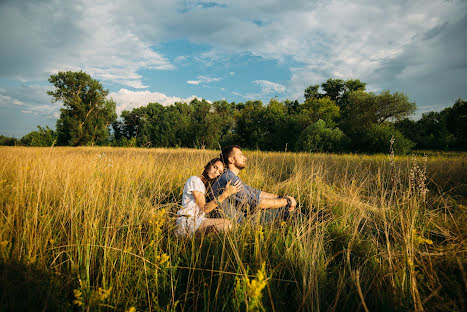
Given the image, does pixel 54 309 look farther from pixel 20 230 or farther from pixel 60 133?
pixel 60 133

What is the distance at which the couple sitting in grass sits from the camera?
8.10 ft

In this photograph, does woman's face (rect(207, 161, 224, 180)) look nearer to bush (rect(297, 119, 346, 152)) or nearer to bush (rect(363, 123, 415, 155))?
bush (rect(297, 119, 346, 152))

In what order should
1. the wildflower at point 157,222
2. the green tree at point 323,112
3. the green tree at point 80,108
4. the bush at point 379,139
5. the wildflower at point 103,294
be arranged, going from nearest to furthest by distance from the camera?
1. the wildflower at point 103,294
2. the wildflower at point 157,222
3. the bush at point 379,139
4. the green tree at point 80,108
5. the green tree at point 323,112

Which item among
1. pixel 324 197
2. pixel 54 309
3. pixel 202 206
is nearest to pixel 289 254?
pixel 202 206

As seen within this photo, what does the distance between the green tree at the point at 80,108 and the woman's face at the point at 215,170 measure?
1223 inches

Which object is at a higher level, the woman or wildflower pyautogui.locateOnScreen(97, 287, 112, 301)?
the woman

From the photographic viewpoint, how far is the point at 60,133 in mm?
28781

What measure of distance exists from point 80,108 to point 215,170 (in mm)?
33349

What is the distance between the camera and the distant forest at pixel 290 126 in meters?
20.7

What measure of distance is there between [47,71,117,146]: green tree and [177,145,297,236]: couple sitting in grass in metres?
31.0

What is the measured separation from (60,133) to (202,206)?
35233 millimetres

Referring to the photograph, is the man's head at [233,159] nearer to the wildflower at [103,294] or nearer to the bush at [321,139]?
the wildflower at [103,294]

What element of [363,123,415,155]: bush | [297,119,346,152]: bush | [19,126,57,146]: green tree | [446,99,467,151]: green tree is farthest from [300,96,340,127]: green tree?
[19,126,57,146]: green tree

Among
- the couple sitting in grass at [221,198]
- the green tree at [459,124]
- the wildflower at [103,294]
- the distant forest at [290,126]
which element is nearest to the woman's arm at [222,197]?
the couple sitting in grass at [221,198]
